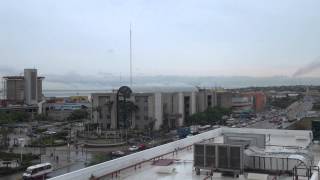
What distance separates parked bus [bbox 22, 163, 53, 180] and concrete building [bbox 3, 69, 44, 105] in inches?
2043

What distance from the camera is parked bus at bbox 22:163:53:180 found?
1828 cm

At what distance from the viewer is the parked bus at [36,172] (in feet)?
60.0

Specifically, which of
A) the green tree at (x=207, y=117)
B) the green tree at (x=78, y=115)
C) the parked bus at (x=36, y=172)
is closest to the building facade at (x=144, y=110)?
the green tree at (x=207, y=117)

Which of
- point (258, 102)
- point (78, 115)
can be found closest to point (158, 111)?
point (78, 115)

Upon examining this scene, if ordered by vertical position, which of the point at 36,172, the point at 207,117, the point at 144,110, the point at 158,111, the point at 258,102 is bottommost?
the point at 36,172

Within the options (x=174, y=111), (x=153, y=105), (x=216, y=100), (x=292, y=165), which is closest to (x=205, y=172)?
(x=292, y=165)

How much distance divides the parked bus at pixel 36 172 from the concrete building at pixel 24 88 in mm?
51884

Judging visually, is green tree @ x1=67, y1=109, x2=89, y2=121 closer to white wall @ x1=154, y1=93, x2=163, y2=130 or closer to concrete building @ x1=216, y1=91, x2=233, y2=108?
white wall @ x1=154, y1=93, x2=163, y2=130

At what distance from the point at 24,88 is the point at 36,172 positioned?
182ft

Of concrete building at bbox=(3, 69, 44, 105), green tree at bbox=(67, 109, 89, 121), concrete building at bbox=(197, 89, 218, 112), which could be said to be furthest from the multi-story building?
concrete building at bbox=(3, 69, 44, 105)

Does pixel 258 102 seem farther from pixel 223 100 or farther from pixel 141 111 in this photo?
pixel 141 111

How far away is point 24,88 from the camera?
70.9 metres

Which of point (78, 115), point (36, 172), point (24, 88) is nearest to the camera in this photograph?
point (36, 172)

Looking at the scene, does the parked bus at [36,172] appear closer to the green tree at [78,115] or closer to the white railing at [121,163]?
the white railing at [121,163]
